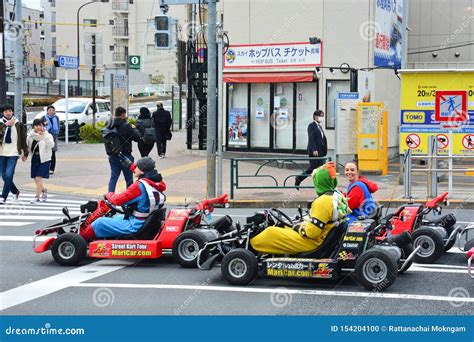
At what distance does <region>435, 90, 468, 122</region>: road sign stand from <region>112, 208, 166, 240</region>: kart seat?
29.2ft

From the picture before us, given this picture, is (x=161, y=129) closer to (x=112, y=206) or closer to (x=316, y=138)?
(x=316, y=138)

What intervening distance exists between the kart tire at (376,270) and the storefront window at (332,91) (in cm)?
1576

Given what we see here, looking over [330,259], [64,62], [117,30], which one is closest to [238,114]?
[64,62]

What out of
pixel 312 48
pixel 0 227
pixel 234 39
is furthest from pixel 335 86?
pixel 0 227

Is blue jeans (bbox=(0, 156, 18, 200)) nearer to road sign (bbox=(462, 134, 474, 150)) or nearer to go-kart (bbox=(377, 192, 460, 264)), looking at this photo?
go-kart (bbox=(377, 192, 460, 264))

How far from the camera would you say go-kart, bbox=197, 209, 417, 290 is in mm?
8602

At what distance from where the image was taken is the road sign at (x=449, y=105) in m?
17.3

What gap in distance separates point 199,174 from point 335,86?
17.8 ft

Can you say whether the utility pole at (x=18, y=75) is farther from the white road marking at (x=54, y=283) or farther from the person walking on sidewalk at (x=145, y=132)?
the white road marking at (x=54, y=283)

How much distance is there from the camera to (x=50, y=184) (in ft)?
65.6

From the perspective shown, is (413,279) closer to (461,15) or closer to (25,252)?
(25,252)

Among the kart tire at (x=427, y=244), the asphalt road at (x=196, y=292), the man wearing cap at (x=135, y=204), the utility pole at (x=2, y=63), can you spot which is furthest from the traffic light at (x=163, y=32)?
the kart tire at (x=427, y=244)

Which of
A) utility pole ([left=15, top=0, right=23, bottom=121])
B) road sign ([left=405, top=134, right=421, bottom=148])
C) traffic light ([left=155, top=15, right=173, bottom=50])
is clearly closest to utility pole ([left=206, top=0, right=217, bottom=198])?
traffic light ([left=155, top=15, right=173, bottom=50])

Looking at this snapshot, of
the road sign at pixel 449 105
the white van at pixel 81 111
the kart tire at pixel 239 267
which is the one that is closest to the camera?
the kart tire at pixel 239 267
